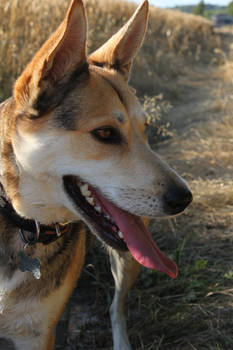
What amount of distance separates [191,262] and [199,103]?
639 centimetres

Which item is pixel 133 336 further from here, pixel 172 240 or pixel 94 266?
pixel 172 240

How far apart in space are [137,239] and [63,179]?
516mm

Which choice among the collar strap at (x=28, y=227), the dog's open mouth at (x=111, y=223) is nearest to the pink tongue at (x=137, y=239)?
the dog's open mouth at (x=111, y=223)

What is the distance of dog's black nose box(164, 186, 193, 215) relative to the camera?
74.2 inches

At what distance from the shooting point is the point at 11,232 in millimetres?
2127

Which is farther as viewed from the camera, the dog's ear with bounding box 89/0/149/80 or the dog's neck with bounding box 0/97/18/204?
the dog's ear with bounding box 89/0/149/80

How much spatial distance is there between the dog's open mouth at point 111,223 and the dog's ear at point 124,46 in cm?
102

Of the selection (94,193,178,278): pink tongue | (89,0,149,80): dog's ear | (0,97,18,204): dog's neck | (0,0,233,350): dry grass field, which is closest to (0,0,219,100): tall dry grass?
(0,0,233,350): dry grass field

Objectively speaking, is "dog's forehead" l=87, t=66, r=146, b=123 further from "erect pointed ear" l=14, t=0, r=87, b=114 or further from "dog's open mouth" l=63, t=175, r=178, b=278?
"dog's open mouth" l=63, t=175, r=178, b=278

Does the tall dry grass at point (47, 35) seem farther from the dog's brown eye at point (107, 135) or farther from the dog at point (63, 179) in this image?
the dog's brown eye at point (107, 135)

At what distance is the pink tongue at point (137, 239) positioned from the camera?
196 centimetres

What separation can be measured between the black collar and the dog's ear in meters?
1.16

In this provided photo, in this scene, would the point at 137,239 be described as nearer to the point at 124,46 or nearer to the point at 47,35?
the point at 124,46

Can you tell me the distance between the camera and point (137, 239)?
6.55ft
